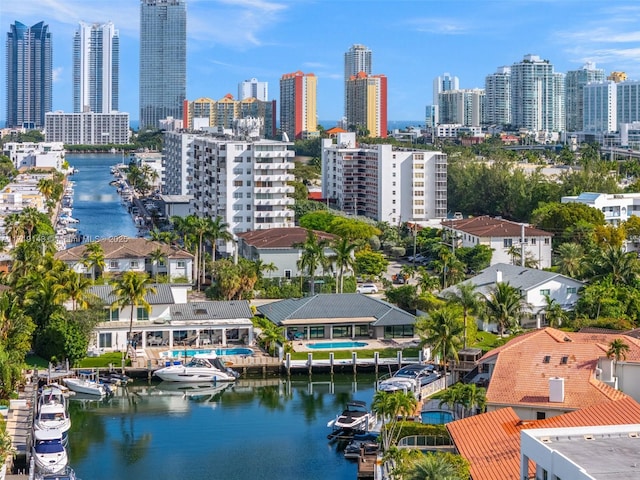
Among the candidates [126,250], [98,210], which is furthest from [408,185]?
[98,210]

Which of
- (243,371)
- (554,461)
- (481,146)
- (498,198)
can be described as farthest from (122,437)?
(481,146)

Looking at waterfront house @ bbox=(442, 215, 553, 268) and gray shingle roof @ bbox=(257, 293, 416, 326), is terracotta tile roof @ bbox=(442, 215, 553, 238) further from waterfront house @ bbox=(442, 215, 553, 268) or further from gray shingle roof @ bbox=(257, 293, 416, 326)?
gray shingle roof @ bbox=(257, 293, 416, 326)

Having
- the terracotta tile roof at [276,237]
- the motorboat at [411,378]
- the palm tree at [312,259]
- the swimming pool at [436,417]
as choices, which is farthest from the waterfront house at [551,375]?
the terracotta tile roof at [276,237]

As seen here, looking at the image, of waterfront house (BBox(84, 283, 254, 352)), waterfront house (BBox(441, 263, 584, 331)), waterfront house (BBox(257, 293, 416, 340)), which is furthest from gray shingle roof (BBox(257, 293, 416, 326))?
waterfront house (BBox(441, 263, 584, 331))

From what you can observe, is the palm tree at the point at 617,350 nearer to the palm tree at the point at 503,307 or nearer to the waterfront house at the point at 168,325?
the palm tree at the point at 503,307

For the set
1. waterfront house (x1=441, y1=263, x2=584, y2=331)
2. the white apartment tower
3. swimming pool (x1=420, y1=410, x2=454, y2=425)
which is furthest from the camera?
the white apartment tower

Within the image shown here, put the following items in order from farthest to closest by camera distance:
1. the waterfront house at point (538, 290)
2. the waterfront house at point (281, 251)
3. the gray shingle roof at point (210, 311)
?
the waterfront house at point (281, 251) → the waterfront house at point (538, 290) → the gray shingle roof at point (210, 311)
